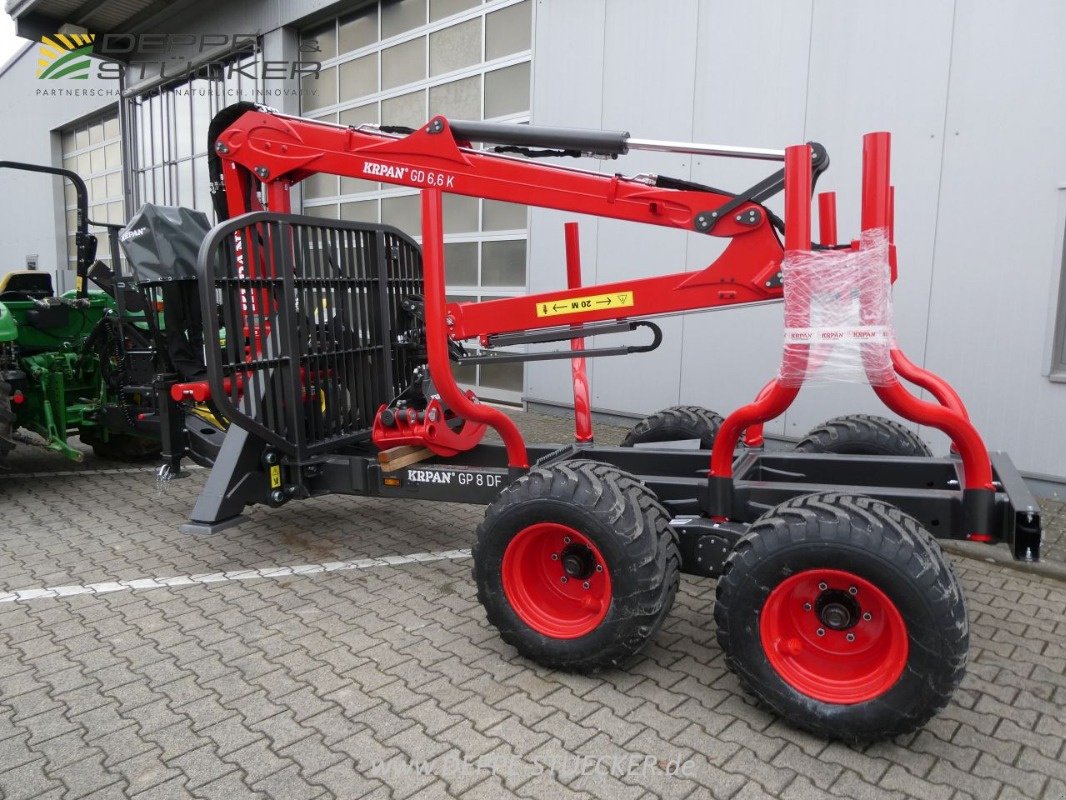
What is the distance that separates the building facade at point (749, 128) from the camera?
214 inches

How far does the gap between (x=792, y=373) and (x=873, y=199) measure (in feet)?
2.27

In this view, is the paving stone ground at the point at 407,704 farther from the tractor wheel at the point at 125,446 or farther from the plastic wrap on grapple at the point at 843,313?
the tractor wheel at the point at 125,446

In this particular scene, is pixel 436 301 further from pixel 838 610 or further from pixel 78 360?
pixel 78 360

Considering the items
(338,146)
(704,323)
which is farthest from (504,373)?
(338,146)

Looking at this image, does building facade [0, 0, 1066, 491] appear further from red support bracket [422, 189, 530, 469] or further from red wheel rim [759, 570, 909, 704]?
red support bracket [422, 189, 530, 469]

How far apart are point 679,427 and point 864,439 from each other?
1066 mm

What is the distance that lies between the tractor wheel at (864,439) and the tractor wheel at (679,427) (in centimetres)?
56

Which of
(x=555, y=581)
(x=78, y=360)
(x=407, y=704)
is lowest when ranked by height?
(x=407, y=704)

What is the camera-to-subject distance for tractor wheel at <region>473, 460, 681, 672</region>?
9.75 feet

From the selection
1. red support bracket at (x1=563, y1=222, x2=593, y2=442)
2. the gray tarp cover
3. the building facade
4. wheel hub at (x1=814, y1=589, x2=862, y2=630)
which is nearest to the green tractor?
the gray tarp cover

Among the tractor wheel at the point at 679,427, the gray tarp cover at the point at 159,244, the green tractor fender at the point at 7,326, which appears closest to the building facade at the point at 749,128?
the tractor wheel at the point at 679,427

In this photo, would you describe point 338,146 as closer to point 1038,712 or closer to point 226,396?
point 226,396
